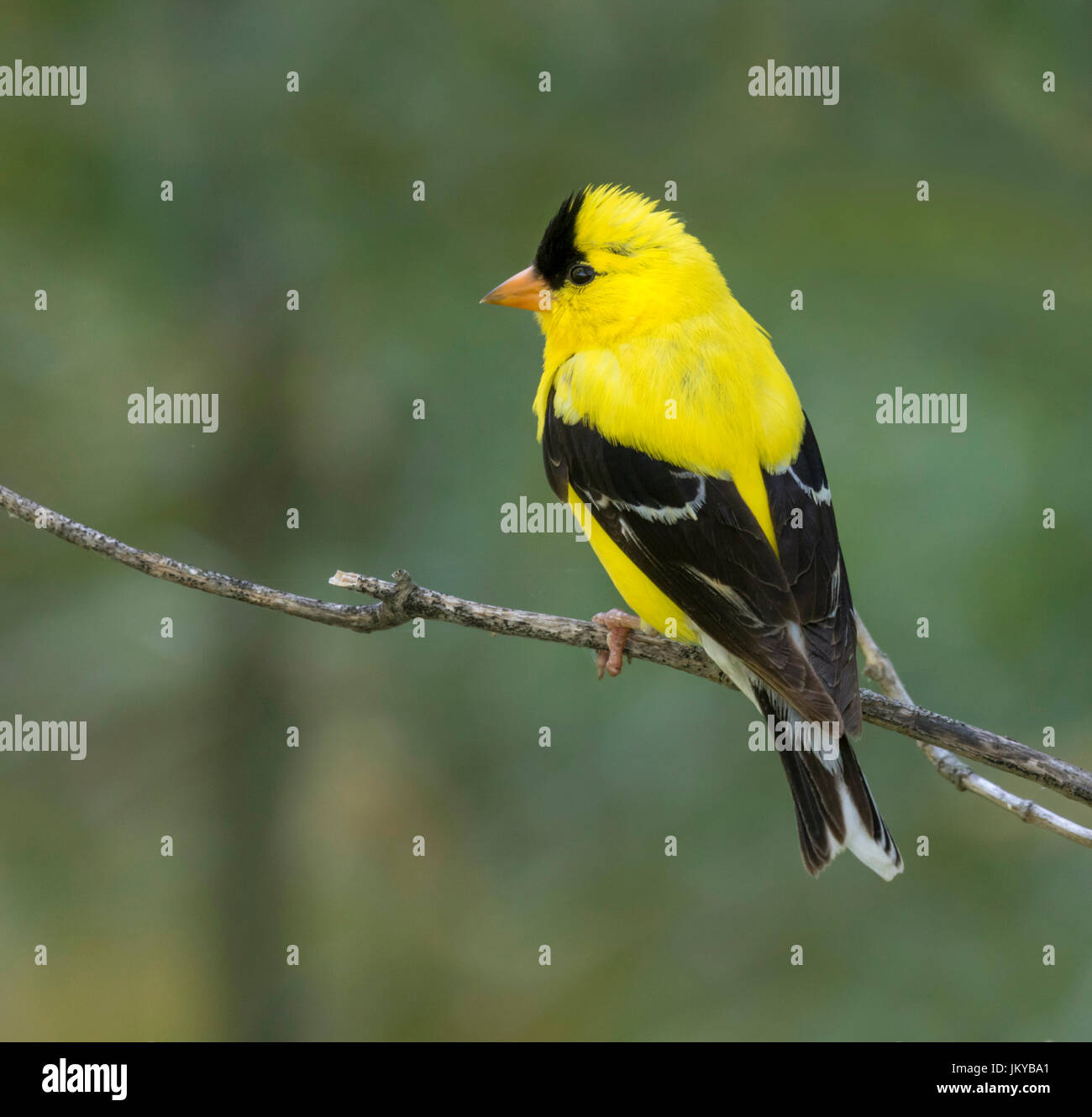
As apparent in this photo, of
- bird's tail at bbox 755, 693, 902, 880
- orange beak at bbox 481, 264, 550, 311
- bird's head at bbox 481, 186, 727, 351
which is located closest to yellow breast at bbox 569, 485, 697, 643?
bird's tail at bbox 755, 693, 902, 880

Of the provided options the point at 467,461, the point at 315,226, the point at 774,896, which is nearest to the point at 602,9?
the point at 315,226

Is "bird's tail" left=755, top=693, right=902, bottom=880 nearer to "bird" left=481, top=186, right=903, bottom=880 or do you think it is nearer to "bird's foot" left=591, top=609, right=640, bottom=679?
"bird" left=481, top=186, right=903, bottom=880

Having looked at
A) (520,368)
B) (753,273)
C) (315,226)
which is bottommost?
(520,368)

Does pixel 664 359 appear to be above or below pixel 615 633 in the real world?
above

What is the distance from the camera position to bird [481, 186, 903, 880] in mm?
2998

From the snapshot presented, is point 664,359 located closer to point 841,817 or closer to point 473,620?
point 473,620

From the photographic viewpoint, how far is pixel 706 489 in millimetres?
3111

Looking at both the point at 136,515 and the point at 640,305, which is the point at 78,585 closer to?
the point at 136,515

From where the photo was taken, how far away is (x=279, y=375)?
4.77m

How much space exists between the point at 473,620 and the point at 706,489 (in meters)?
0.76

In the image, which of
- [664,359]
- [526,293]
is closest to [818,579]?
[664,359]

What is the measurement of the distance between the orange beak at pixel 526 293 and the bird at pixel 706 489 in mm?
135

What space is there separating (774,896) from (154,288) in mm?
3341

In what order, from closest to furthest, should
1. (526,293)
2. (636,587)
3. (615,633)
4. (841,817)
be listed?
(841,817) → (615,633) → (636,587) → (526,293)
